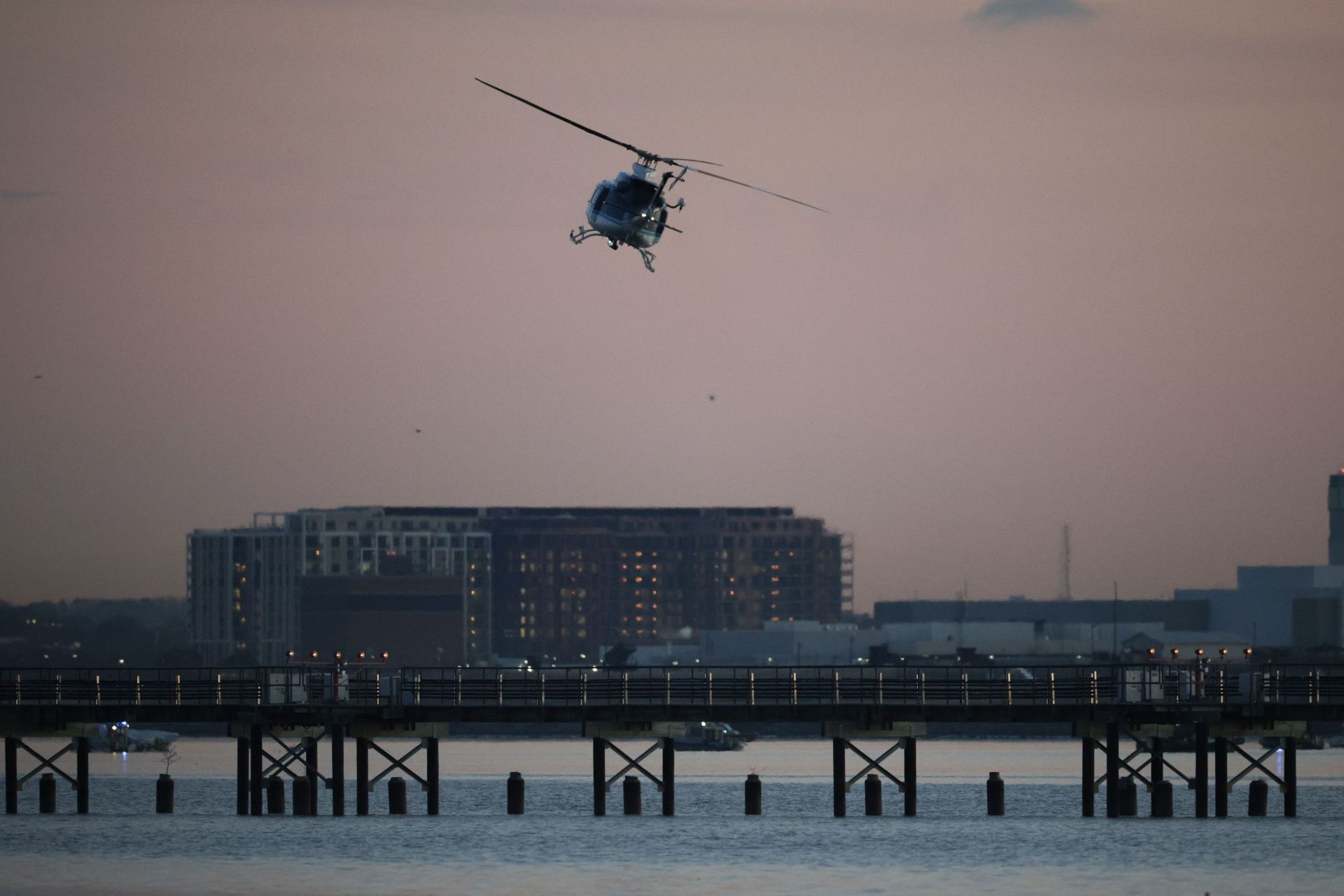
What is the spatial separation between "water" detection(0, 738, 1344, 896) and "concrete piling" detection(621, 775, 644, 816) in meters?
0.51

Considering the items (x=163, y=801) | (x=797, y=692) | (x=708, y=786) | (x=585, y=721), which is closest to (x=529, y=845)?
(x=585, y=721)

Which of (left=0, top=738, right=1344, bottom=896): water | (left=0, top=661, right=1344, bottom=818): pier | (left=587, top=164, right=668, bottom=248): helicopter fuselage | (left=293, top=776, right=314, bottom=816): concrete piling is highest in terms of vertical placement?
(left=587, top=164, right=668, bottom=248): helicopter fuselage

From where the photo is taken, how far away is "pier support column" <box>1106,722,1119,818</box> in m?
79.6

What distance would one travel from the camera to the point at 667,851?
77.1 metres

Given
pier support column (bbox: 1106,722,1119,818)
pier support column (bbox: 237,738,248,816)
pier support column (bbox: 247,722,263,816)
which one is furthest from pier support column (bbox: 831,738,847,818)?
pier support column (bbox: 237,738,248,816)

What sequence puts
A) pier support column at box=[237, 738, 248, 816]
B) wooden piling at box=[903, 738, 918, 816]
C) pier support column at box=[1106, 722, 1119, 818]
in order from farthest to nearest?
pier support column at box=[237, 738, 248, 816]
wooden piling at box=[903, 738, 918, 816]
pier support column at box=[1106, 722, 1119, 818]

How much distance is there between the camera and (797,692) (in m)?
79.3

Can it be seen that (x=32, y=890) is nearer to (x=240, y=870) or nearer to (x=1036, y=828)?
(x=240, y=870)

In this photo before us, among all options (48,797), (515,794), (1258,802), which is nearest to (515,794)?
(515,794)

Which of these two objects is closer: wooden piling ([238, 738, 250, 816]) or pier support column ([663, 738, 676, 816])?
pier support column ([663, 738, 676, 816])

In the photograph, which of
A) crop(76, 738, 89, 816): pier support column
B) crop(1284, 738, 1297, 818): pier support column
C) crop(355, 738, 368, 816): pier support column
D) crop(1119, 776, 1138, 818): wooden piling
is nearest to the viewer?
crop(355, 738, 368, 816): pier support column

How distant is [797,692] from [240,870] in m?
19.3

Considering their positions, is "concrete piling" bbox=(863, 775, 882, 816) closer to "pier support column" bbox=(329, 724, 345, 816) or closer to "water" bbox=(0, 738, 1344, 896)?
"water" bbox=(0, 738, 1344, 896)

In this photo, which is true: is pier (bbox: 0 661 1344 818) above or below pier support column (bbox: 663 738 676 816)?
above
